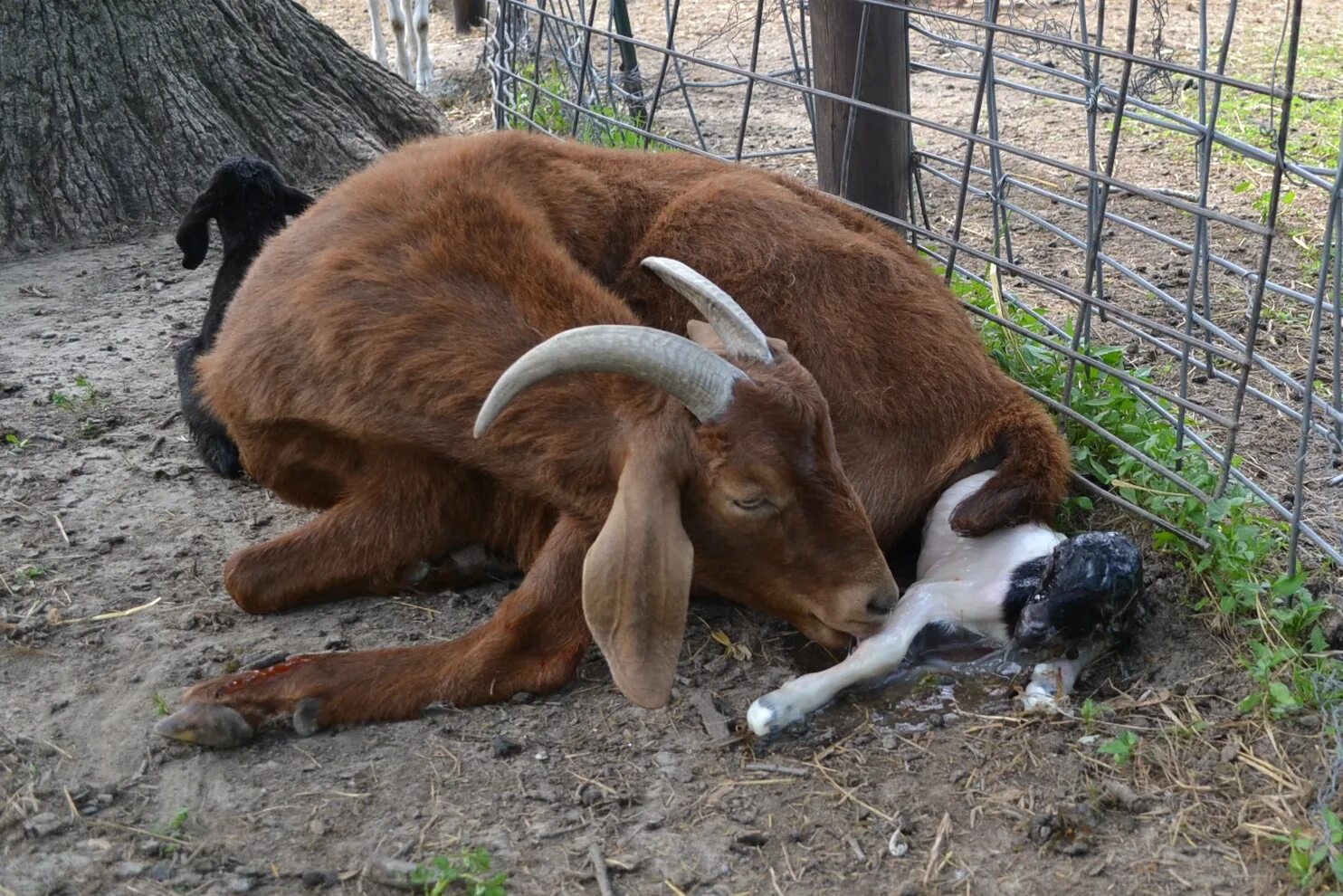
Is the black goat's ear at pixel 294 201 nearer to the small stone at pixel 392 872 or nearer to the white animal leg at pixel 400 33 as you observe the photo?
the small stone at pixel 392 872

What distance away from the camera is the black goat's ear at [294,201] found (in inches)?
213

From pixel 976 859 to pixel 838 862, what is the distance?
11.8 inches

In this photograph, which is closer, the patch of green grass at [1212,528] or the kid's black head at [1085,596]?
the patch of green grass at [1212,528]

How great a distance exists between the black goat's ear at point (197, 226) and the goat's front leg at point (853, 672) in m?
3.21

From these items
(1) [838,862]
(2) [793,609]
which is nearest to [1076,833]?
→ (1) [838,862]

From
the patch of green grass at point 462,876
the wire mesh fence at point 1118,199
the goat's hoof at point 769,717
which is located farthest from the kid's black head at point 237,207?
the patch of green grass at point 462,876

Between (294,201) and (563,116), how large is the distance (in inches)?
115

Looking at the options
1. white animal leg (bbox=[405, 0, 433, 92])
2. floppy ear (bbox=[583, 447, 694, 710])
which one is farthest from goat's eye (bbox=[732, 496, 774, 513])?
white animal leg (bbox=[405, 0, 433, 92])

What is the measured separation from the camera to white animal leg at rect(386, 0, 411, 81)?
10336 mm

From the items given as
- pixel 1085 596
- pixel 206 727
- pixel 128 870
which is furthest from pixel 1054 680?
pixel 128 870

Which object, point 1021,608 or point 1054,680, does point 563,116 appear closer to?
point 1021,608

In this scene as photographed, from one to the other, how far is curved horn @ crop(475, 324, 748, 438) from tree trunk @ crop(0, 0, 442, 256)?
437 centimetres

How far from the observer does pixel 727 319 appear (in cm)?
341

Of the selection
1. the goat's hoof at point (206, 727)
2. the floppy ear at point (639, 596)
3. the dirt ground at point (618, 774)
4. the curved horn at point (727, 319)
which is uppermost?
the curved horn at point (727, 319)
